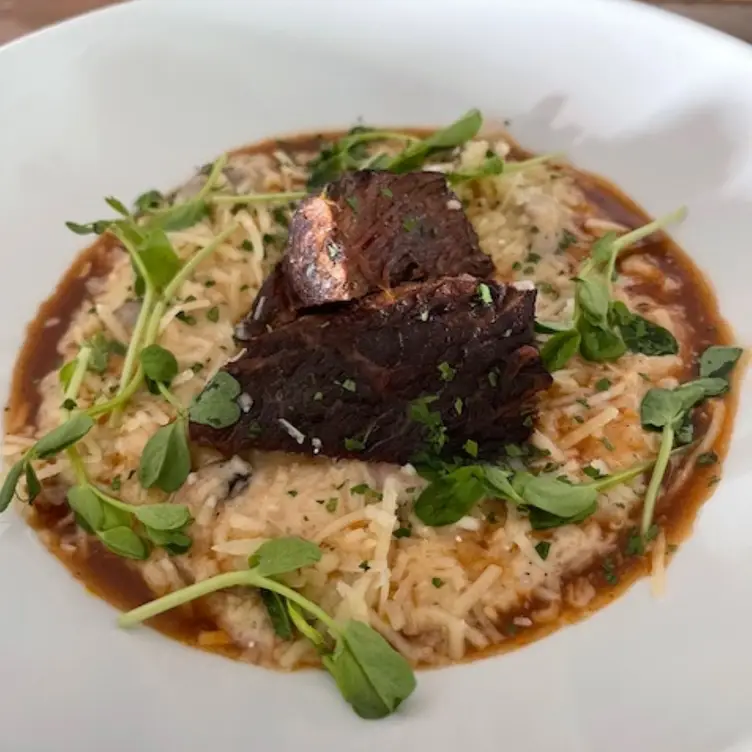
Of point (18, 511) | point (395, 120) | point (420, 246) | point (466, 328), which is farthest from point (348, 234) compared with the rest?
point (18, 511)

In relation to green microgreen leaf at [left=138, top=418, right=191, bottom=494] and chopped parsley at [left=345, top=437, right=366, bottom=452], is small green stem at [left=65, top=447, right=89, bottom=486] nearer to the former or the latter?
green microgreen leaf at [left=138, top=418, right=191, bottom=494]

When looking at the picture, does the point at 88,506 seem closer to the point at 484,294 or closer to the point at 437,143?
the point at 484,294

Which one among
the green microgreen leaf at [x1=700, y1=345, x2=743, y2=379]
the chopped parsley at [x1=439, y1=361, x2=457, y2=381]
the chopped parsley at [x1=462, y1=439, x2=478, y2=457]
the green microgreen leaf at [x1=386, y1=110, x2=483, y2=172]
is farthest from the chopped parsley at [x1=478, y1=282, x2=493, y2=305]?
the green microgreen leaf at [x1=386, y1=110, x2=483, y2=172]

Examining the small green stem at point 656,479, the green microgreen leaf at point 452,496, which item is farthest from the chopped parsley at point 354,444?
the small green stem at point 656,479

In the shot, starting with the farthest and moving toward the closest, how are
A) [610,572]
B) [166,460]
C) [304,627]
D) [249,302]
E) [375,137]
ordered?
1. [375,137]
2. [249,302]
3. [166,460]
4. [610,572]
5. [304,627]

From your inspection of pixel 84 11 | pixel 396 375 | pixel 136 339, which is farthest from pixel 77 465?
pixel 84 11

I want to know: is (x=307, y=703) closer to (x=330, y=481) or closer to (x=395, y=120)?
(x=330, y=481)

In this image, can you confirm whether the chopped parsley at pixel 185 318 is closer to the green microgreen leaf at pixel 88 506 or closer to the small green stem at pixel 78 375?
the small green stem at pixel 78 375
